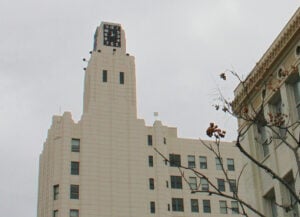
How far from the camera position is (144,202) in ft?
234

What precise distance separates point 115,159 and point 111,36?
16.6 m

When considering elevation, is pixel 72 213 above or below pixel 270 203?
above

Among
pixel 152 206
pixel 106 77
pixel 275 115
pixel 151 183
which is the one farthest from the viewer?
pixel 106 77

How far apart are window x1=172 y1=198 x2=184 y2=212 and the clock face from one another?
20.1 meters

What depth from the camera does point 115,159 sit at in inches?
2844

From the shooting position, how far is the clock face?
80.4m

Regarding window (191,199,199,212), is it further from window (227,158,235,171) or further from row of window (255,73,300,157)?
row of window (255,73,300,157)

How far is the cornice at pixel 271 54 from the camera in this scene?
86.1 feet

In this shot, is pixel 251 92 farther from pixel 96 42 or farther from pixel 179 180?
pixel 96 42

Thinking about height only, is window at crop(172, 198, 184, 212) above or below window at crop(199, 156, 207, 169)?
below

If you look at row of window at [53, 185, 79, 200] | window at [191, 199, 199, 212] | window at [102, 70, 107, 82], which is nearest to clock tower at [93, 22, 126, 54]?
window at [102, 70, 107, 82]

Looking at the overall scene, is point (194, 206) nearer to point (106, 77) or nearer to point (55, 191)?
point (55, 191)

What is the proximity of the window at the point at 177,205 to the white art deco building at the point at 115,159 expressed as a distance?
0.10 metres

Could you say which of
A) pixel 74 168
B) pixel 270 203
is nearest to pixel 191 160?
pixel 74 168
